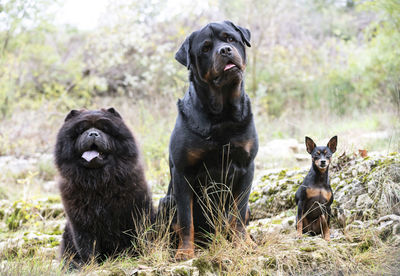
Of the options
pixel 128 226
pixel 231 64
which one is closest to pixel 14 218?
pixel 128 226

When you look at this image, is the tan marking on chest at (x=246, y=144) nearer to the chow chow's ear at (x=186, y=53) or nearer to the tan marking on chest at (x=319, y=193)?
the chow chow's ear at (x=186, y=53)

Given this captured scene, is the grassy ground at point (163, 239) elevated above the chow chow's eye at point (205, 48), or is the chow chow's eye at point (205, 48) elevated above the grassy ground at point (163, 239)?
the chow chow's eye at point (205, 48)

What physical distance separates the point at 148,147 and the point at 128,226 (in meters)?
5.01

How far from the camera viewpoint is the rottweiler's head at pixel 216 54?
10.5 ft

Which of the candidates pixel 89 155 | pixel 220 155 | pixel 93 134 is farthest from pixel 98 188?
pixel 220 155

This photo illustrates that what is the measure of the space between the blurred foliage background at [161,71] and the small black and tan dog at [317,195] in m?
2.94

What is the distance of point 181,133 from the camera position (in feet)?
11.3

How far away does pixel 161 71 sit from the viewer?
13.8 metres

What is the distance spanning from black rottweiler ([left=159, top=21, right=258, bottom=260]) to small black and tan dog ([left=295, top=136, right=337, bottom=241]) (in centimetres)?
71

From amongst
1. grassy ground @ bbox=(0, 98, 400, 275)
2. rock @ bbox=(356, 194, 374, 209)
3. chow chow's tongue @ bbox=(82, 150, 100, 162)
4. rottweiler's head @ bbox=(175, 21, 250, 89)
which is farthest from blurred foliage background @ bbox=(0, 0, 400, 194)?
rottweiler's head @ bbox=(175, 21, 250, 89)

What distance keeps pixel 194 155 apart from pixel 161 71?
1082 cm

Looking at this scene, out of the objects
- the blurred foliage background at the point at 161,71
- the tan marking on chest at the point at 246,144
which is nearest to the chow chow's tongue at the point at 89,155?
the tan marking on chest at the point at 246,144

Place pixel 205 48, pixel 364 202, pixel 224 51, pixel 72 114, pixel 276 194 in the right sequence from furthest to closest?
pixel 276 194 → pixel 364 202 → pixel 72 114 → pixel 205 48 → pixel 224 51

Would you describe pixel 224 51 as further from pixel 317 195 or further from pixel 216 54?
pixel 317 195
